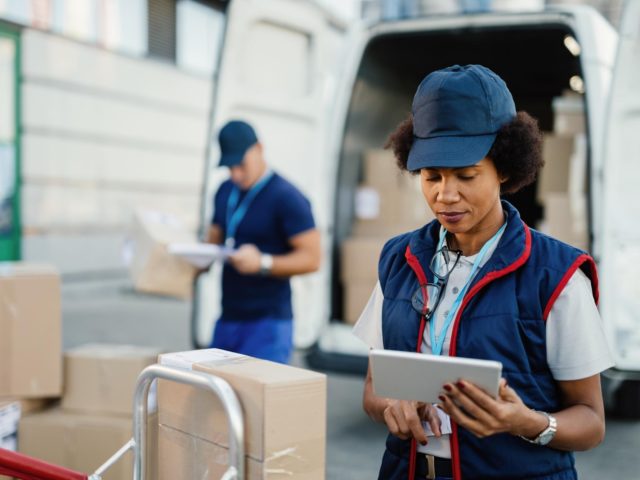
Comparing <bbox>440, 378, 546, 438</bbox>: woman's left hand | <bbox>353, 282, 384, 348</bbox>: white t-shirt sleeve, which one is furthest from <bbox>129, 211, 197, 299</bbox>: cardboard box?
<bbox>440, 378, 546, 438</bbox>: woman's left hand

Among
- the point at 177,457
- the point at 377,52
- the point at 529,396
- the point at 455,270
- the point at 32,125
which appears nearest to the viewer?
the point at 529,396

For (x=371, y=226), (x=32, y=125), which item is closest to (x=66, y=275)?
(x=32, y=125)

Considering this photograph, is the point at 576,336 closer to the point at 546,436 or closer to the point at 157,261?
the point at 546,436

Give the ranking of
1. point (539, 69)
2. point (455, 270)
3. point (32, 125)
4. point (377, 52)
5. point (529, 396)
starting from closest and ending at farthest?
point (529, 396) < point (455, 270) < point (377, 52) < point (539, 69) < point (32, 125)

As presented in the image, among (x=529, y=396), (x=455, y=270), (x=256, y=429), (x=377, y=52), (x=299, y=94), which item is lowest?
(x=256, y=429)

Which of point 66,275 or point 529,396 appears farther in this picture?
point 66,275

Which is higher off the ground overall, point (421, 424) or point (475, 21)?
point (475, 21)

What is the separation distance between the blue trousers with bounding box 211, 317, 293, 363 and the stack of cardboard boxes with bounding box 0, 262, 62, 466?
2.20ft

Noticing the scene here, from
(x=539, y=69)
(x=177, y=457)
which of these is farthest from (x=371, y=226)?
(x=177, y=457)

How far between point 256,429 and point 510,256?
0.59 metres

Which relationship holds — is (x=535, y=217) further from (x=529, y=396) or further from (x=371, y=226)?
(x=529, y=396)

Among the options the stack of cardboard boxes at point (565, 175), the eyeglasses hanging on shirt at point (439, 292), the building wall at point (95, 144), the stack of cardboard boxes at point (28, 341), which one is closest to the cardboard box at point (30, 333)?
the stack of cardboard boxes at point (28, 341)

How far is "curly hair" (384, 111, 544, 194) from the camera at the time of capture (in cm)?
157

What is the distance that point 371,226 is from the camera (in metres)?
5.16
